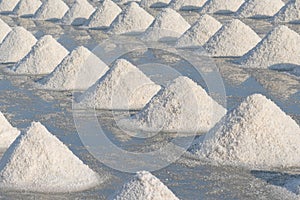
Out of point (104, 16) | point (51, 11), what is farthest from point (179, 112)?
point (51, 11)

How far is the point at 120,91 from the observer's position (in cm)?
1299

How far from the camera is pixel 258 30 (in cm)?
2005

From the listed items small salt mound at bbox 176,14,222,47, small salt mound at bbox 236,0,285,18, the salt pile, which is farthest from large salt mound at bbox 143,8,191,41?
the salt pile

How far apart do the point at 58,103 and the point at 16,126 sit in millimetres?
1501

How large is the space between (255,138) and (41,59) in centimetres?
732

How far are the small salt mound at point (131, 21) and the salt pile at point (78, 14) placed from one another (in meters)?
2.03

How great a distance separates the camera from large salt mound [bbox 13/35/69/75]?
16.1m

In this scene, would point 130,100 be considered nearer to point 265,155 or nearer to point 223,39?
point 265,155

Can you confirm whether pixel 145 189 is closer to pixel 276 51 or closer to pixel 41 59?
pixel 276 51

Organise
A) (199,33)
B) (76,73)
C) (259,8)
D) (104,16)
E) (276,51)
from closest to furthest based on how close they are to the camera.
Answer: (76,73) → (276,51) → (199,33) → (104,16) → (259,8)

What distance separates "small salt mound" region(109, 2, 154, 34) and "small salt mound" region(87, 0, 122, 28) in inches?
38.1

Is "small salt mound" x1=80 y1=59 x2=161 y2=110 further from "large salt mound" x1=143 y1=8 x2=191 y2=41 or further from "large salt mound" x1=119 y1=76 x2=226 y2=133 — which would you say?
"large salt mound" x1=143 y1=8 x2=191 y2=41

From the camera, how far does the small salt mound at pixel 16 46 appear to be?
17.4m

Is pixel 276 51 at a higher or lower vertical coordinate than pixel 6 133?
higher
